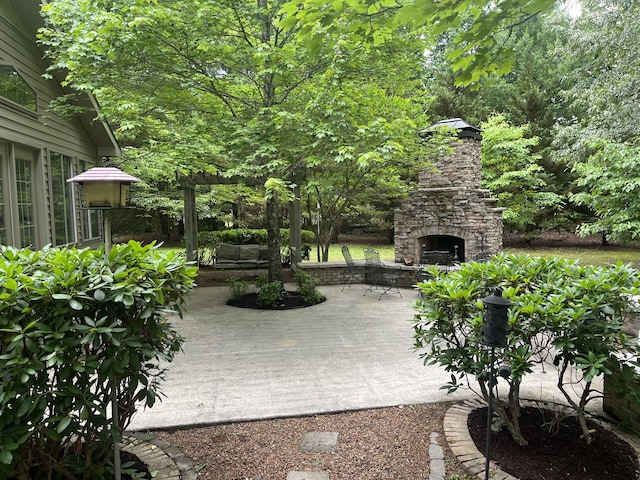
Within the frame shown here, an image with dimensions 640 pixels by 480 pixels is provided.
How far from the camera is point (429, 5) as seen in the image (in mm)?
2303

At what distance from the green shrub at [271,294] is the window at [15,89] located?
171 inches

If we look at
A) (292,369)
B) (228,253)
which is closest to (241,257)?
(228,253)

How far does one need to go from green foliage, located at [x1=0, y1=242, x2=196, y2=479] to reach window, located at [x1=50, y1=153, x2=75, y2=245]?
15.4 feet

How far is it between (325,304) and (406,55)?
169 inches

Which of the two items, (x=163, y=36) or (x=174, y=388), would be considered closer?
(x=174, y=388)

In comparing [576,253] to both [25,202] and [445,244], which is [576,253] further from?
[25,202]

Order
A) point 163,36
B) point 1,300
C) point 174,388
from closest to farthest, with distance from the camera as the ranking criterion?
point 1,300, point 174,388, point 163,36

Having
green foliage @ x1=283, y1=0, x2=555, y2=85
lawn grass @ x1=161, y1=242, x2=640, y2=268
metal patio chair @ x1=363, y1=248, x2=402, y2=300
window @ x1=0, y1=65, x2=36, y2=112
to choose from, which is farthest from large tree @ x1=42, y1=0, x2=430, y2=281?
lawn grass @ x1=161, y1=242, x2=640, y2=268

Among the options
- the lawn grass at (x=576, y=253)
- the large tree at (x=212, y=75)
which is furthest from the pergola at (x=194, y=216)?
the lawn grass at (x=576, y=253)

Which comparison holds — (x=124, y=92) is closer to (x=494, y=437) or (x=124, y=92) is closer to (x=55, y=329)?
(x=55, y=329)

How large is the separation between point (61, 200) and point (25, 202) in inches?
44.8

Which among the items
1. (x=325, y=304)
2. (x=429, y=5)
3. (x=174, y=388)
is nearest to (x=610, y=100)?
(x=325, y=304)

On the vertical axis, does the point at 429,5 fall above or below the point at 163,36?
below

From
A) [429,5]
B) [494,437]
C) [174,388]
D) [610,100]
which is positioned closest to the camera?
[429,5]
